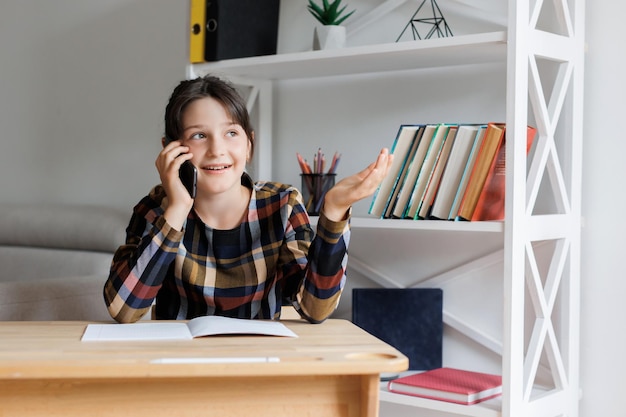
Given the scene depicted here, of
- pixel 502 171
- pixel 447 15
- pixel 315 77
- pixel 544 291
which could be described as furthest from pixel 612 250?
pixel 315 77

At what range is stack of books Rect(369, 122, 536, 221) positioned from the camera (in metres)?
1.90

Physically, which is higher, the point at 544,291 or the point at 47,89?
the point at 47,89

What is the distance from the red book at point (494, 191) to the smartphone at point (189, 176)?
0.67 meters

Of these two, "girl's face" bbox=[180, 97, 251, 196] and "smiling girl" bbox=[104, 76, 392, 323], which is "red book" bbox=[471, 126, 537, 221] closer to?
"smiling girl" bbox=[104, 76, 392, 323]

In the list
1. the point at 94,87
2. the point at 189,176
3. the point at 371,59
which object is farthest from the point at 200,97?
the point at 94,87

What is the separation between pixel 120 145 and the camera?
3078 mm

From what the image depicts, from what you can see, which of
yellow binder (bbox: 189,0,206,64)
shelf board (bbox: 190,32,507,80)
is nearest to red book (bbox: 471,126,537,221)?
shelf board (bbox: 190,32,507,80)

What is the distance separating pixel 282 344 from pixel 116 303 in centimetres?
41

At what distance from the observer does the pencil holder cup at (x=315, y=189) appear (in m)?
2.25

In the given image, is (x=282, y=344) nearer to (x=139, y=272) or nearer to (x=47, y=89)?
(x=139, y=272)

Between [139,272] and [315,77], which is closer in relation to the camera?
[139,272]

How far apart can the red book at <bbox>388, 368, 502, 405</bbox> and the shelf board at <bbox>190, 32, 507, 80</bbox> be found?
29.4 inches

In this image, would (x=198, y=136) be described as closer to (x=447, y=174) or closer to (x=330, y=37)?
(x=447, y=174)

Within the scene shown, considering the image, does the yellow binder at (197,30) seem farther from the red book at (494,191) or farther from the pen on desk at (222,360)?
the pen on desk at (222,360)
